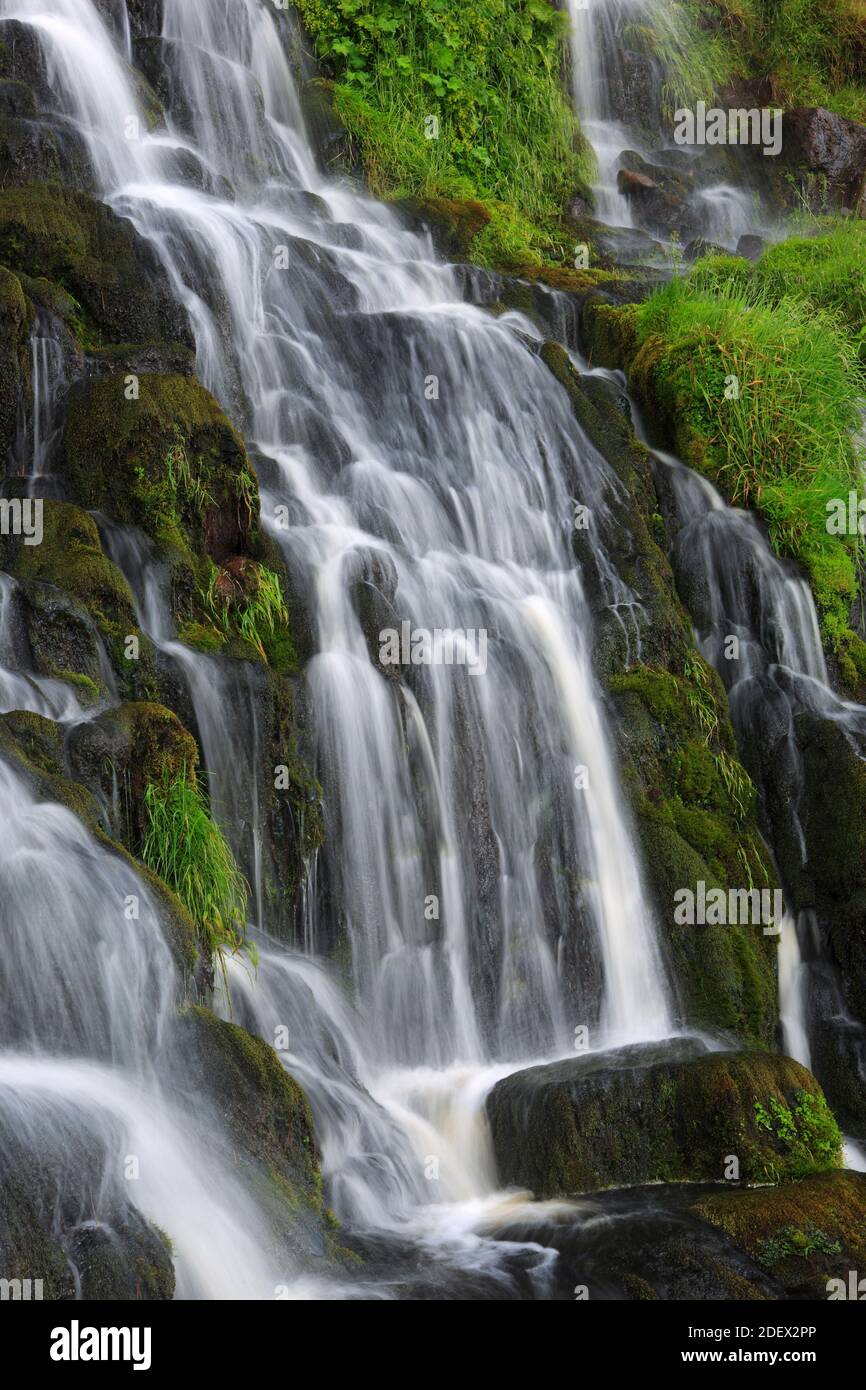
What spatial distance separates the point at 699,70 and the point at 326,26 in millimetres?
5952

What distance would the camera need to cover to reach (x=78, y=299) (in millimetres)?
9188

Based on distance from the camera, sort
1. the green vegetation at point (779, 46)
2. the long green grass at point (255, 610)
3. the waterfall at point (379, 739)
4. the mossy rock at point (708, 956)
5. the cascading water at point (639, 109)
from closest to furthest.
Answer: the waterfall at point (379, 739) → the long green grass at point (255, 610) → the mossy rock at point (708, 956) → the cascading water at point (639, 109) → the green vegetation at point (779, 46)

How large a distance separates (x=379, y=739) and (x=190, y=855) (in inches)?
66.7

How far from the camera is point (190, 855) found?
262 inches

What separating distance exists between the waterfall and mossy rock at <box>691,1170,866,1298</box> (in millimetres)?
1000

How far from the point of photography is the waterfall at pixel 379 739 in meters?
5.70

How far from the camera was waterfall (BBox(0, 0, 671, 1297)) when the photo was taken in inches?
224

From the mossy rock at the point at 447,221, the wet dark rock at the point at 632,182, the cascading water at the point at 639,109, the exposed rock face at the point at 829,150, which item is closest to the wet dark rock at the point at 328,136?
the mossy rock at the point at 447,221

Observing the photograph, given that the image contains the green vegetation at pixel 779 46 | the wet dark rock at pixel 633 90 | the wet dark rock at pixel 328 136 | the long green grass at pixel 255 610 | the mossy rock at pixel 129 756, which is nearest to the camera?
the mossy rock at pixel 129 756

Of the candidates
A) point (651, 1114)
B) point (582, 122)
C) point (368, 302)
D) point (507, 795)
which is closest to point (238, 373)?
point (368, 302)

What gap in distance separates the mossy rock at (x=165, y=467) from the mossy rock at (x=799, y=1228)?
3.98 m

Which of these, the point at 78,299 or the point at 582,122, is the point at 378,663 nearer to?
the point at 78,299

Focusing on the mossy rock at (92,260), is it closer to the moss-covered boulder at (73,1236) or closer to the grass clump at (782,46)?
the moss-covered boulder at (73,1236)

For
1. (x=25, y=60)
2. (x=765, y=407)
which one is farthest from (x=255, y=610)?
(x=25, y=60)
